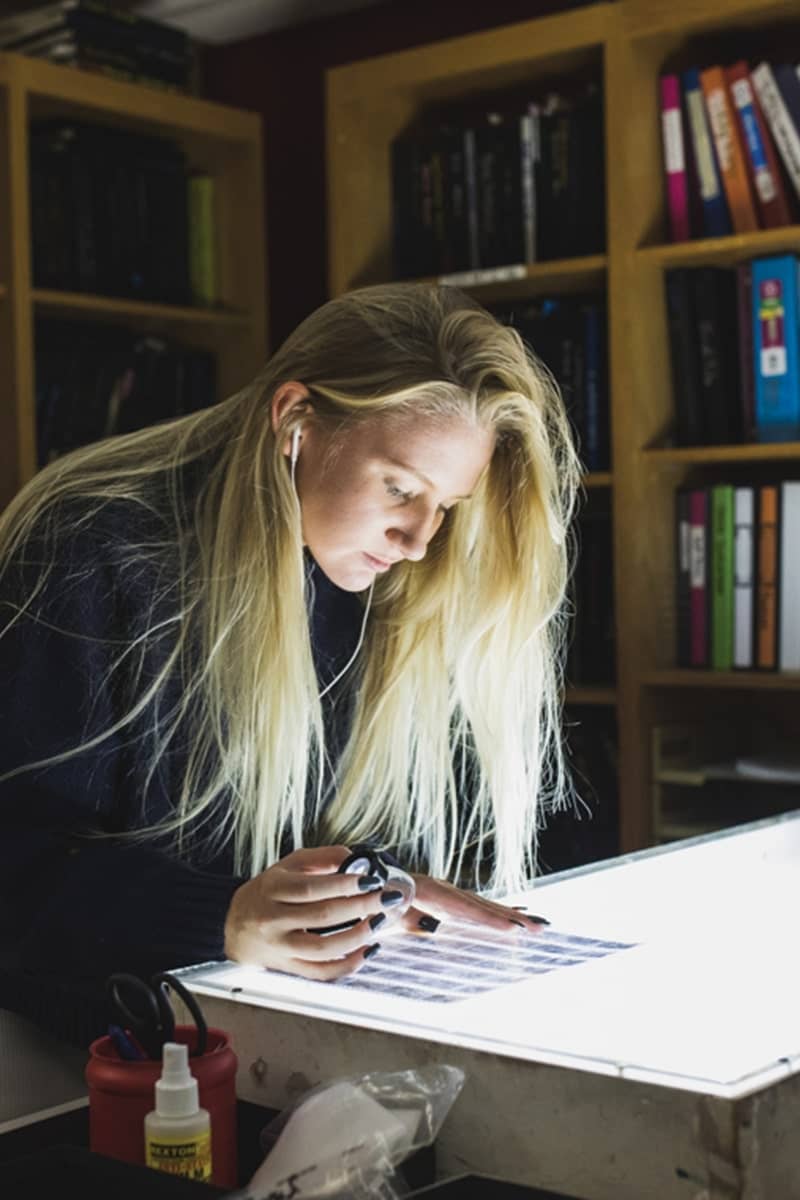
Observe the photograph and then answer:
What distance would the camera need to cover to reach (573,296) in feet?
10.4

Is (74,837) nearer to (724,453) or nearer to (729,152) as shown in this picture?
(724,453)

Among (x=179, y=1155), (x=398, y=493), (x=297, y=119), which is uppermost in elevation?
(x=297, y=119)

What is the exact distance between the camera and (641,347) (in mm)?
2939

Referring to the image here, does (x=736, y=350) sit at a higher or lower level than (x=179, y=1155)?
higher

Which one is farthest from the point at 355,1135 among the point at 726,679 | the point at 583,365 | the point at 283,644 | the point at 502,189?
the point at 502,189

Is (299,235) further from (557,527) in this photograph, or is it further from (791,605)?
(557,527)

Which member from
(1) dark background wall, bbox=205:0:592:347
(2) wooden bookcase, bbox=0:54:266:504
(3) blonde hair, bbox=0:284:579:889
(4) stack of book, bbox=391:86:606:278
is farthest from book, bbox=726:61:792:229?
(3) blonde hair, bbox=0:284:579:889

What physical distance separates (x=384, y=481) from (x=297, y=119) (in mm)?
2455

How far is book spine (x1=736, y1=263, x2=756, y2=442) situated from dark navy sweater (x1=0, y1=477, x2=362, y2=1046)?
1645 millimetres

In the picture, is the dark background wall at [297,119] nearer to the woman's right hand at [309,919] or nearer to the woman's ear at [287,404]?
the woman's ear at [287,404]

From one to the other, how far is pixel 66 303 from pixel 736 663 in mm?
1478

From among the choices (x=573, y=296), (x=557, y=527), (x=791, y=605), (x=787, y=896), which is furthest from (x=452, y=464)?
(x=573, y=296)

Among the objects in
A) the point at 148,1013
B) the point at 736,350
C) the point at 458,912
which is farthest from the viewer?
the point at 736,350

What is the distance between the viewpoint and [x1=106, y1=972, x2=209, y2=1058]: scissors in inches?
36.4
